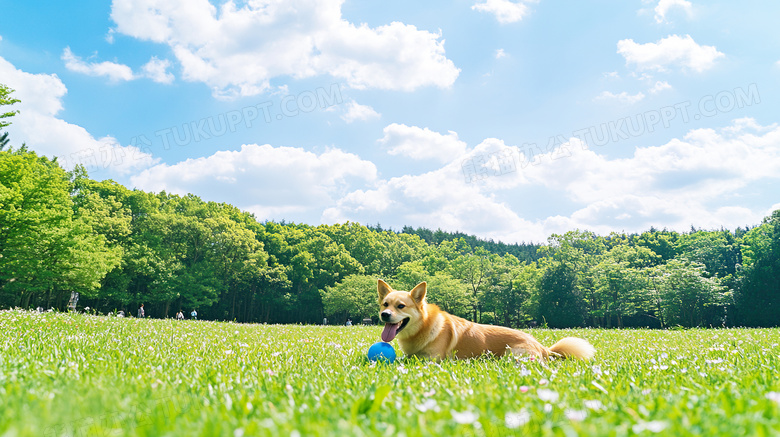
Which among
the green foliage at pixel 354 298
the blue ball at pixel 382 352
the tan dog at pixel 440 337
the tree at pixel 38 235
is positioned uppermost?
the tree at pixel 38 235

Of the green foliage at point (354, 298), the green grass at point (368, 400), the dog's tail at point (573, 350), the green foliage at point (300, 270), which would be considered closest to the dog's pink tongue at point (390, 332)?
the green grass at point (368, 400)

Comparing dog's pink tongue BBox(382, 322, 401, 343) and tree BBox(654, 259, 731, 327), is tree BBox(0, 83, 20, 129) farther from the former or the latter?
tree BBox(654, 259, 731, 327)

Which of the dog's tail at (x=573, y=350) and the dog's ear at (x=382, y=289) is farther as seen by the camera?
the dog's ear at (x=382, y=289)

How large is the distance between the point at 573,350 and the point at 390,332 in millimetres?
2989

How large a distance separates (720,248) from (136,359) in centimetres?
8683

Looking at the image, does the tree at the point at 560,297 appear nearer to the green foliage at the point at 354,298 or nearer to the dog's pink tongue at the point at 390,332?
the green foliage at the point at 354,298

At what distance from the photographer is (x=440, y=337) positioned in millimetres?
6840

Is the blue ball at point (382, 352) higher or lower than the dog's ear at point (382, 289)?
lower

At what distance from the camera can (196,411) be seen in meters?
2.51

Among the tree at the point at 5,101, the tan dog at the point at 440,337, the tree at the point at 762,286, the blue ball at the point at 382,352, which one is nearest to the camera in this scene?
the blue ball at the point at 382,352

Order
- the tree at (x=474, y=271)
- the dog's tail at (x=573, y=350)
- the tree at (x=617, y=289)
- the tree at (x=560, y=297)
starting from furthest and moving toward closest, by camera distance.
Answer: the tree at (x=474, y=271) < the tree at (x=560, y=297) < the tree at (x=617, y=289) < the dog's tail at (x=573, y=350)

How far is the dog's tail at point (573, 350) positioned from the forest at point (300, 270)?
116 ft

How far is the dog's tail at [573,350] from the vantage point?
6497 mm

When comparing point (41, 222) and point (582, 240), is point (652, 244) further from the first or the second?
point (41, 222)
